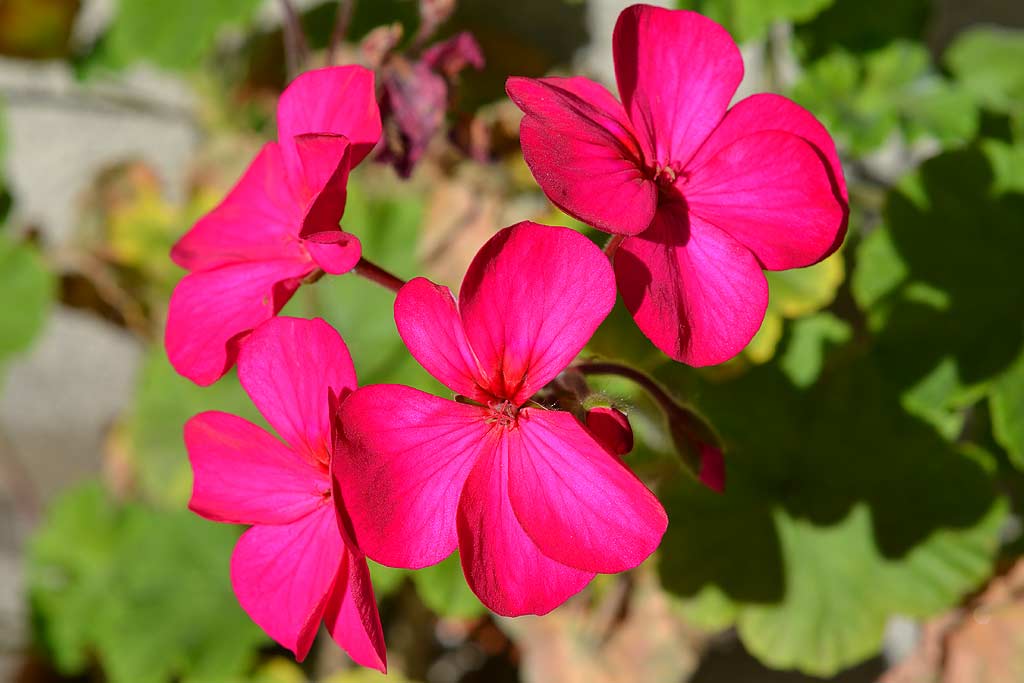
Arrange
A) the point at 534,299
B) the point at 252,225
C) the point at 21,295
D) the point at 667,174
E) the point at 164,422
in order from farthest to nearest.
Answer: the point at 21,295 < the point at 164,422 < the point at 252,225 < the point at 667,174 < the point at 534,299

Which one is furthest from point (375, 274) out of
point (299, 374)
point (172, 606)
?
point (172, 606)

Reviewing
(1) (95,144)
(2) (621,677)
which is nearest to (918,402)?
(2) (621,677)

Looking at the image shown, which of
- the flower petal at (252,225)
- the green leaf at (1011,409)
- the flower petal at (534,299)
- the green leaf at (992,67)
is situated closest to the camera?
the flower petal at (534,299)

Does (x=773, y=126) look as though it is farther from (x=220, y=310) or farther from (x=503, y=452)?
(x=220, y=310)

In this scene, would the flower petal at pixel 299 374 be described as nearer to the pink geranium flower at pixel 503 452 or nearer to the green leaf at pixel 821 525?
the pink geranium flower at pixel 503 452

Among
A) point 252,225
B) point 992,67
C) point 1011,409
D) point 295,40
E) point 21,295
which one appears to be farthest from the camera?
point 21,295

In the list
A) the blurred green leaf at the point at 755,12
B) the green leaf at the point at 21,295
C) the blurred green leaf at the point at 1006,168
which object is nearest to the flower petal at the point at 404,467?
the blurred green leaf at the point at 755,12
